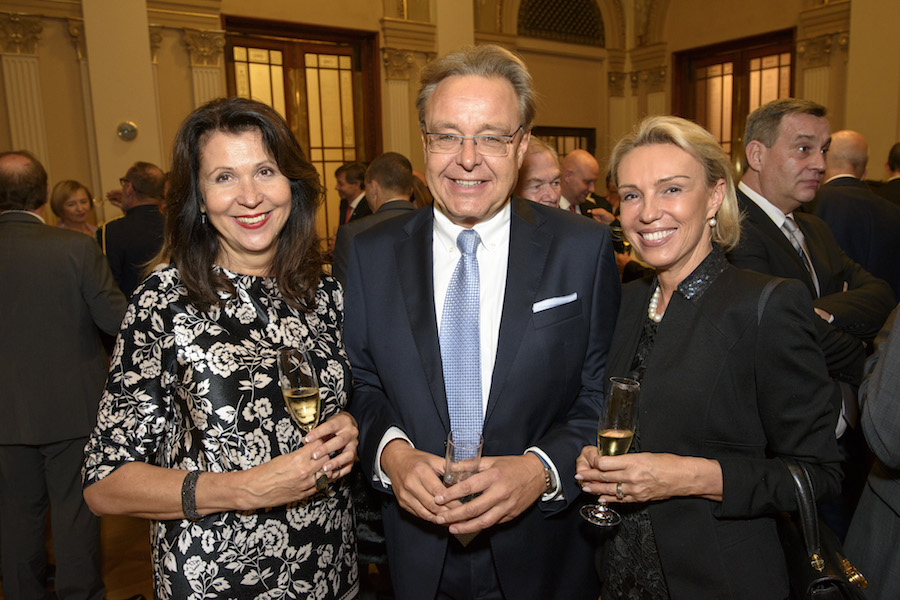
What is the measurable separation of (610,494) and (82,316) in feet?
9.36

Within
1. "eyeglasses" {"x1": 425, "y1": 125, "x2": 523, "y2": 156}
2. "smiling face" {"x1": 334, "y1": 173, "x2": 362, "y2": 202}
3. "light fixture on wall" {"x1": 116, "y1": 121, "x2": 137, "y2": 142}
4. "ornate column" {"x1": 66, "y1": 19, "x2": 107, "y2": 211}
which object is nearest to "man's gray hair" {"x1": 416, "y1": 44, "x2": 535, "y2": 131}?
"eyeglasses" {"x1": 425, "y1": 125, "x2": 523, "y2": 156}

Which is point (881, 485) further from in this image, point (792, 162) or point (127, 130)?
point (127, 130)

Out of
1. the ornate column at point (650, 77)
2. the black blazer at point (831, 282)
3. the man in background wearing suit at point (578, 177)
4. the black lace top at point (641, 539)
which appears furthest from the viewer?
the ornate column at point (650, 77)

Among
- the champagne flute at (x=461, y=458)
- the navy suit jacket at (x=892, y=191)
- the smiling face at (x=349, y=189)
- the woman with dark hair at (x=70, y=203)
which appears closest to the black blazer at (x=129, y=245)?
the woman with dark hair at (x=70, y=203)

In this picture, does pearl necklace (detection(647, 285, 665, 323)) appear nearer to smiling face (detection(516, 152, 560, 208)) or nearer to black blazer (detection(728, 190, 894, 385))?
black blazer (detection(728, 190, 894, 385))

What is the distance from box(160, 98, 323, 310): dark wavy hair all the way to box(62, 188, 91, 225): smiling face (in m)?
4.26

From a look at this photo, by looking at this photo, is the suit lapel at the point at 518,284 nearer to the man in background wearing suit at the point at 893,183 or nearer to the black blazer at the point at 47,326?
the black blazer at the point at 47,326

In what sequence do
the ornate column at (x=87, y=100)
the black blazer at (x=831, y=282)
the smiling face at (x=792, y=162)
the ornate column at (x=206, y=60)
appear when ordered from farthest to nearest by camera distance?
the ornate column at (x=206, y=60), the ornate column at (x=87, y=100), the smiling face at (x=792, y=162), the black blazer at (x=831, y=282)

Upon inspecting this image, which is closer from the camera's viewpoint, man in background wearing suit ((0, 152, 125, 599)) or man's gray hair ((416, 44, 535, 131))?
man's gray hair ((416, 44, 535, 131))

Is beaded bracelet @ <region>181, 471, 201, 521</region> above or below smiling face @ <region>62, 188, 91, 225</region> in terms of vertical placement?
below

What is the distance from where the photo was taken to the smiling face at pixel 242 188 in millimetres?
1604

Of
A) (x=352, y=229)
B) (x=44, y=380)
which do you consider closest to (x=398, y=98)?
(x=352, y=229)

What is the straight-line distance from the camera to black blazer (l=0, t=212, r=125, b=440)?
3029 mm

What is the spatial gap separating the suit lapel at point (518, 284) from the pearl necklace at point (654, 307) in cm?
32
